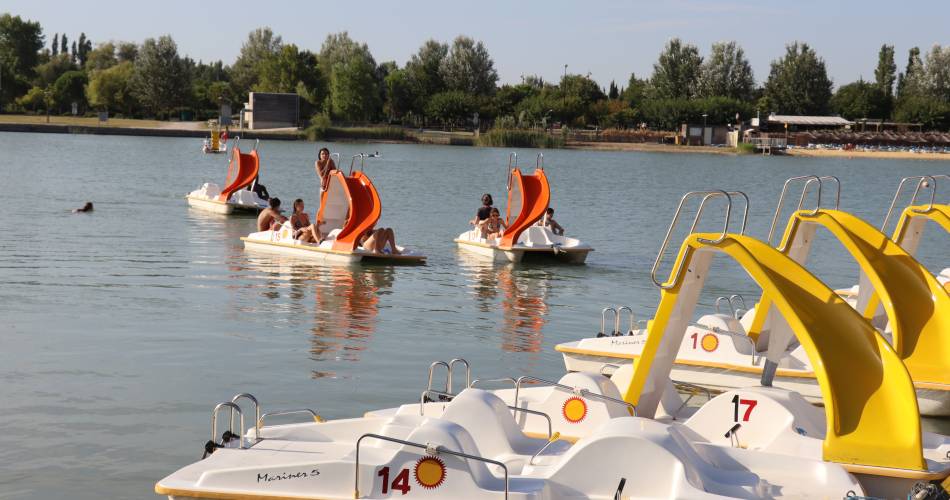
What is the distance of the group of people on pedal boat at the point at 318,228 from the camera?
23.7 m

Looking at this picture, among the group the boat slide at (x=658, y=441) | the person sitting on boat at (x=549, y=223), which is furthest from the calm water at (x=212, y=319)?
the boat slide at (x=658, y=441)

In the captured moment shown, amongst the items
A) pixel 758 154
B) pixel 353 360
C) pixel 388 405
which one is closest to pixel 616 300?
pixel 353 360

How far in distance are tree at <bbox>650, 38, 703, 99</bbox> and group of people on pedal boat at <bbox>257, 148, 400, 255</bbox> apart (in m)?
128

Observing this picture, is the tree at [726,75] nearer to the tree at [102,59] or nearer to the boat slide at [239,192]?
the tree at [102,59]

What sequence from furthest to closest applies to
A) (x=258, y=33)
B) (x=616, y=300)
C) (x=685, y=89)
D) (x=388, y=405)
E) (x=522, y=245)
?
(x=258, y=33)
(x=685, y=89)
(x=522, y=245)
(x=616, y=300)
(x=388, y=405)

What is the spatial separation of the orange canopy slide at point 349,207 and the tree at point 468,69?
11975cm

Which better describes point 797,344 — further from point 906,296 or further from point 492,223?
point 492,223

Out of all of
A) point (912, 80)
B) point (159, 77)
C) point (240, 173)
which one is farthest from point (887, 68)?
point (240, 173)

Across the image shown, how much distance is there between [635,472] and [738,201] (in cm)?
4565

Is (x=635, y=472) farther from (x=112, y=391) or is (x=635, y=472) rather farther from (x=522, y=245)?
(x=522, y=245)

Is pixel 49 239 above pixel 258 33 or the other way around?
the other way around

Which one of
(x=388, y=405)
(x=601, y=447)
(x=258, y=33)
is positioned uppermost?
(x=258, y=33)

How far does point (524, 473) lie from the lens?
8773 millimetres

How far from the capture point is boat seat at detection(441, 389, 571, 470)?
9211 mm
